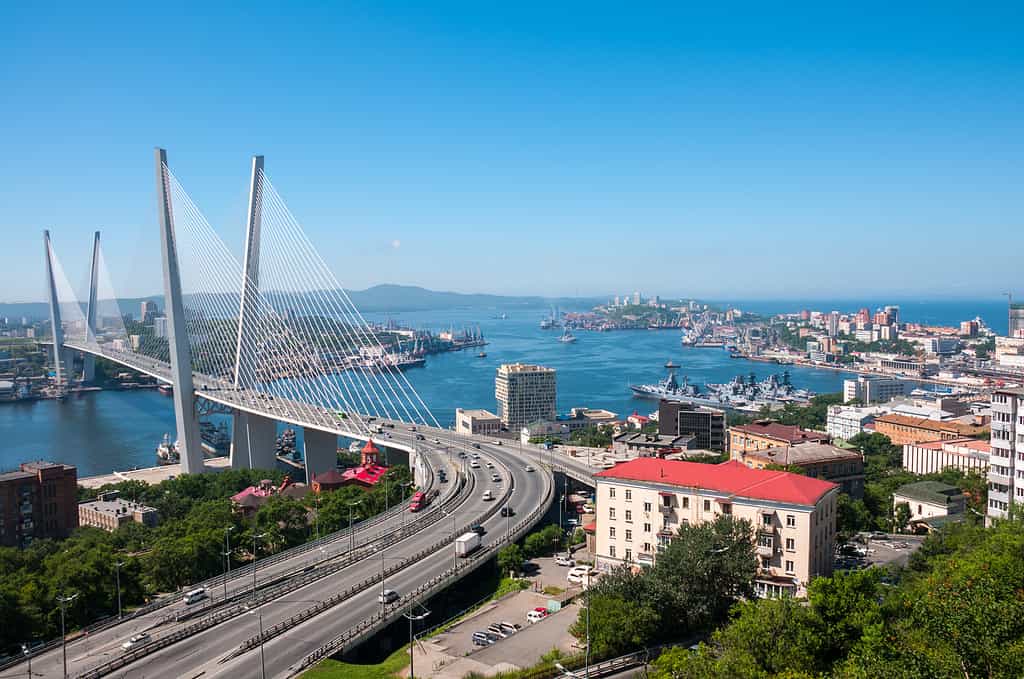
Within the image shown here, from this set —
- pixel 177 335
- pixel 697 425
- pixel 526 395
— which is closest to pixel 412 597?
pixel 177 335

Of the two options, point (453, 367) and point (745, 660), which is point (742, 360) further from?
point (745, 660)

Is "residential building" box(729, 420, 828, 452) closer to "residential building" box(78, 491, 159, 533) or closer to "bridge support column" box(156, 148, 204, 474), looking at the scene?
"residential building" box(78, 491, 159, 533)

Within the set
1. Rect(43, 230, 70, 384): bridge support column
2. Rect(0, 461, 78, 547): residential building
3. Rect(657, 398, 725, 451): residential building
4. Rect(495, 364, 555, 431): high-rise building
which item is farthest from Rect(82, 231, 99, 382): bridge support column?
Rect(657, 398, 725, 451): residential building

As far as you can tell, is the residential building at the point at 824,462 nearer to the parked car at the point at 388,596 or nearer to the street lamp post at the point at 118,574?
the parked car at the point at 388,596

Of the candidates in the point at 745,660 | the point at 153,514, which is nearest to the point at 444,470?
the point at 153,514

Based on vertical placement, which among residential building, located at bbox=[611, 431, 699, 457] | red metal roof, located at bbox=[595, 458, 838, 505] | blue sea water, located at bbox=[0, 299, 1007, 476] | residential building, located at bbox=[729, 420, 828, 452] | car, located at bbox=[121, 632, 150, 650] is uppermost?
red metal roof, located at bbox=[595, 458, 838, 505]

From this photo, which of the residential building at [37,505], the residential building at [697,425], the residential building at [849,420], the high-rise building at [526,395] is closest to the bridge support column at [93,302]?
the high-rise building at [526,395]

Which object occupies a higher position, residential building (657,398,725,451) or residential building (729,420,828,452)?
residential building (729,420,828,452)

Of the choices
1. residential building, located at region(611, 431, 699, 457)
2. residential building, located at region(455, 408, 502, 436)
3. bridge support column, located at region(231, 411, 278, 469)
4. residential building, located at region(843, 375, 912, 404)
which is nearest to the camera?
residential building, located at region(611, 431, 699, 457)
